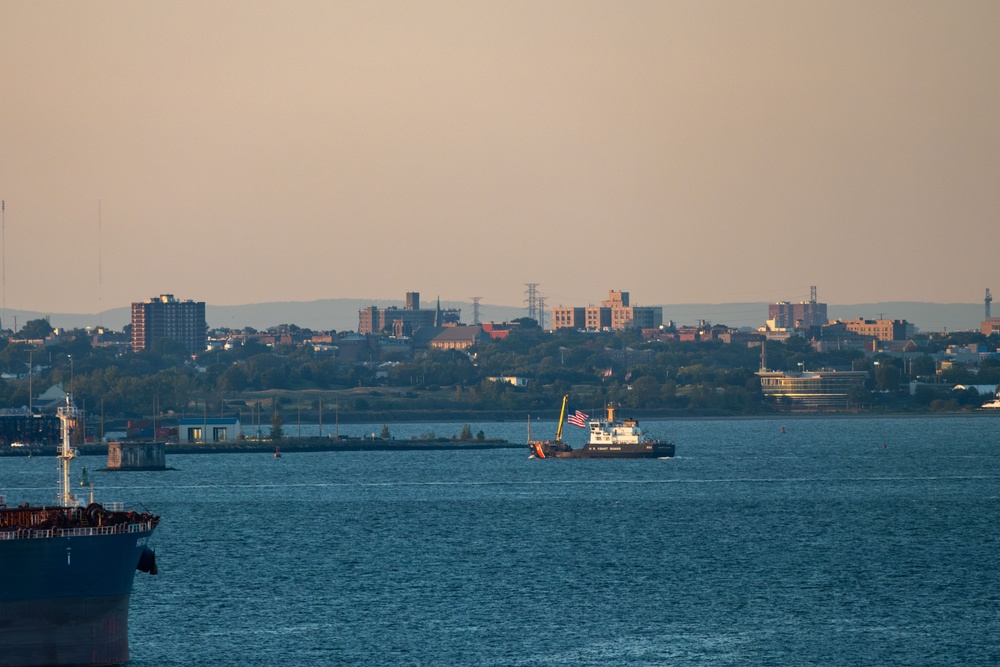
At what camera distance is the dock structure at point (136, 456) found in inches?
7234

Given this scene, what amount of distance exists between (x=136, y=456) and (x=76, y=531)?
132708mm

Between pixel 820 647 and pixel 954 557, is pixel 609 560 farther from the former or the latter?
pixel 820 647

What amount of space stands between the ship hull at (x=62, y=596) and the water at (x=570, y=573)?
4.53m

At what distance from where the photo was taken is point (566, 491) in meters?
144

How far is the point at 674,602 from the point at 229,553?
97.2 ft

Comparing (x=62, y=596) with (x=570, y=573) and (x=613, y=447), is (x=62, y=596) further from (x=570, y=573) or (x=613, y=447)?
(x=613, y=447)

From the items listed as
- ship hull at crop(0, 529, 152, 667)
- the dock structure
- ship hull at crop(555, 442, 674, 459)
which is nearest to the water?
ship hull at crop(0, 529, 152, 667)

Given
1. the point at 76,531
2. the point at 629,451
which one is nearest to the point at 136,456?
the point at 629,451

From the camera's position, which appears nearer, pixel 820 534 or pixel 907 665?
pixel 907 665

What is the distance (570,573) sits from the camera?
8475cm

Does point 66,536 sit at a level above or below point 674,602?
above

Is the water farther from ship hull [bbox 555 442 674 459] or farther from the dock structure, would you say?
ship hull [bbox 555 442 674 459]

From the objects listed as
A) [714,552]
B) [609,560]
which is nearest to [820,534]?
[714,552]

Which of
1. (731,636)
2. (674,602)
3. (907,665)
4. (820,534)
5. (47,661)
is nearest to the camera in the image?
(47,661)
